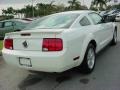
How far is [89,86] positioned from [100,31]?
2133 mm

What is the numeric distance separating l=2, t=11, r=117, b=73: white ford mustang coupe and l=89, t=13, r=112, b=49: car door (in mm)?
138

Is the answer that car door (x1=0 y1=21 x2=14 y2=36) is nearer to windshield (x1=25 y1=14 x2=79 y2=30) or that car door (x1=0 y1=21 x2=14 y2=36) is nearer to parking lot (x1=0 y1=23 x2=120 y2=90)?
parking lot (x1=0 y1=23 x2=120 y2=90)

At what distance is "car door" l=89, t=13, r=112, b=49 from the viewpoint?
5.65 metres

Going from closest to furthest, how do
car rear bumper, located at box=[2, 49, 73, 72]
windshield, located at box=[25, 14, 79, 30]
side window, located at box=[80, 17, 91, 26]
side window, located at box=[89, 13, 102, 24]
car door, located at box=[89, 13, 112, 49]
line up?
1. car rear bumper, located at box=[2, 49, 73, 72]
2. windshield, located at box=[25, 14, 79, 30]
3. side window, located at box=[80, 17, 91, 26]
4. car door, located at box=[89, 13, 112, 49]
5. side window, located at box=[89, 13, 102, 24]

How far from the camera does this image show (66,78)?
4.79 metres

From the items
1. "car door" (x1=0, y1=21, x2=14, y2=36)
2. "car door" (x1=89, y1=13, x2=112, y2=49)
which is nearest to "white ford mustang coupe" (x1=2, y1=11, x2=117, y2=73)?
"car door" (x1=89, y1=13, x2=112, y2=49)

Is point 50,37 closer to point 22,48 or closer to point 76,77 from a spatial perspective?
point 22,48

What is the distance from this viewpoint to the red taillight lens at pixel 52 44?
13.4ft

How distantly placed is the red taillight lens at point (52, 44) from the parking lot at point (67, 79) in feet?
2.79

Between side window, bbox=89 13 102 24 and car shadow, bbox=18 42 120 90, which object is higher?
side window, bbox=89 13 102 24

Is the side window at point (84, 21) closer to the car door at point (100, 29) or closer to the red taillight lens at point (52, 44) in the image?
the car door at point (100, 29)

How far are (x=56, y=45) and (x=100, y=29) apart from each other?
87.8 inches

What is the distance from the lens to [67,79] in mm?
4727

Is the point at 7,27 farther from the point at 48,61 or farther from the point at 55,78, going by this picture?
the point at 48,61
